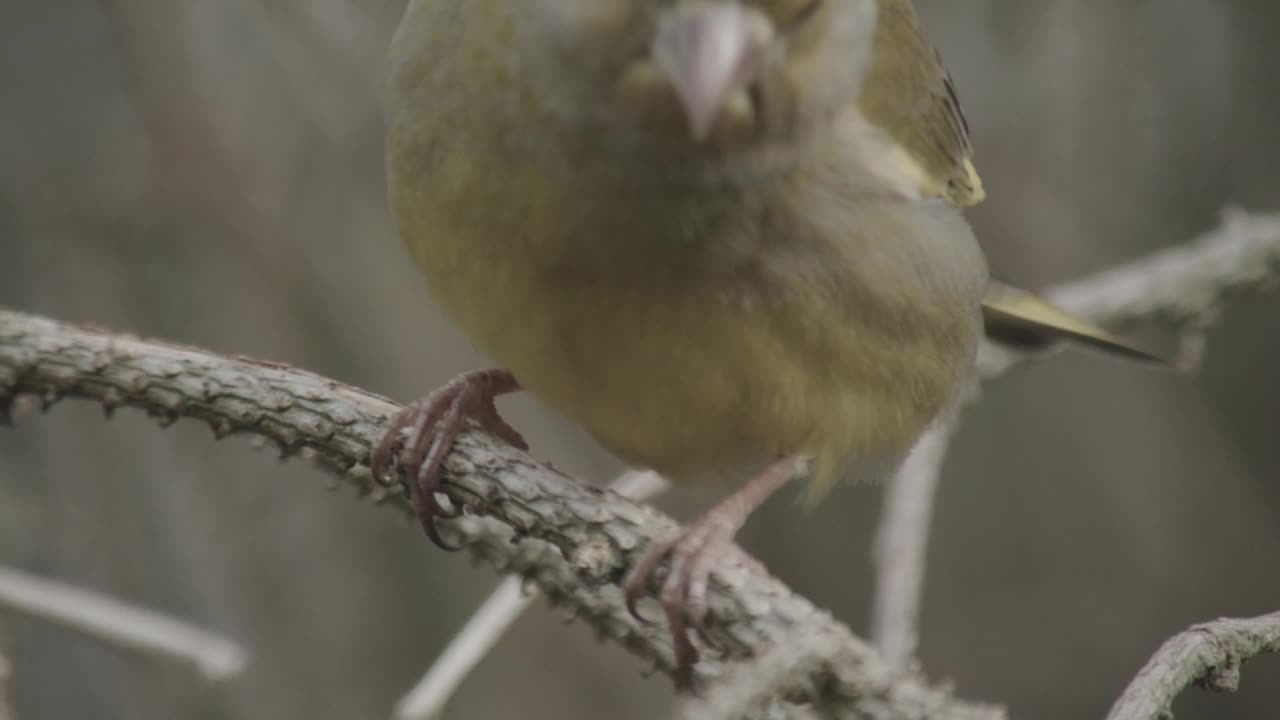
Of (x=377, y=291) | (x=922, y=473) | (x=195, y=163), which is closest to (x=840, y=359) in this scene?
(x=922, y=473)

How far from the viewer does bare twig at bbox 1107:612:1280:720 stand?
6.95ft

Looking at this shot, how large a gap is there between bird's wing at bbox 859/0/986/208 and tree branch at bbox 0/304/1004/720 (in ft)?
2.94

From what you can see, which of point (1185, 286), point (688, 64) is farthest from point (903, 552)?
point (688, 64)

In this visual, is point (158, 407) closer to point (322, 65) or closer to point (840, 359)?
point (840, 359)

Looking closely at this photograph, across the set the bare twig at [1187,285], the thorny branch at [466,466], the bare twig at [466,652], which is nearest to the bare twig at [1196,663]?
the thorny branch at [466,466]

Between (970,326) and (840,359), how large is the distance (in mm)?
532

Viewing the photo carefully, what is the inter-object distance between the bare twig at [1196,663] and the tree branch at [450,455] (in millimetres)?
510

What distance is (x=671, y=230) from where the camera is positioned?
8.04 feet

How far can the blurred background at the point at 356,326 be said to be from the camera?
13.3 feet

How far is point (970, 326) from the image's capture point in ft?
10.2

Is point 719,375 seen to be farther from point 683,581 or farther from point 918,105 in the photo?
point 918,105

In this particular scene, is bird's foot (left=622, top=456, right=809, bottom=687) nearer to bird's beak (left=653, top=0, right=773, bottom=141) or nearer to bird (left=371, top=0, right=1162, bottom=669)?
bird (left=371, top=0, right=1162, bottom=669)

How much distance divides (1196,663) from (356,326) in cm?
273

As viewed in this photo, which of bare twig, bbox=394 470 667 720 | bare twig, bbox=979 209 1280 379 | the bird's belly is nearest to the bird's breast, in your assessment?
the bird's belly
